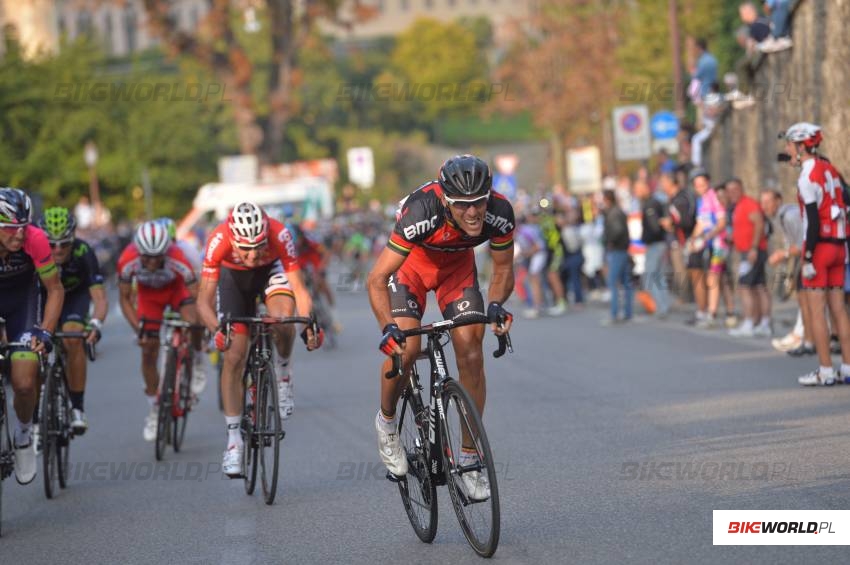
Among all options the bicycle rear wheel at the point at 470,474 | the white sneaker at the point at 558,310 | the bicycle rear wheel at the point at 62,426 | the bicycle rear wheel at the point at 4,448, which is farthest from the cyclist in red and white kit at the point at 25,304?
the white sneaker at the point at 558,310

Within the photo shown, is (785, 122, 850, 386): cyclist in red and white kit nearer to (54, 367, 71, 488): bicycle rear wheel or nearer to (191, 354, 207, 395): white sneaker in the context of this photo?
(191, 354, 207, 395): white sneaker

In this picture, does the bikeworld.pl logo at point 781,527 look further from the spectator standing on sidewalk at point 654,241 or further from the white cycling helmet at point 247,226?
the spectator standing on sidewalk at point 654,241

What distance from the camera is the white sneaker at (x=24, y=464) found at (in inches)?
384

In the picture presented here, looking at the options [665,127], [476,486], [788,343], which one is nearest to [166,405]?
[476,486]

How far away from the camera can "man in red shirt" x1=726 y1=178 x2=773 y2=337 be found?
17844 millimetres

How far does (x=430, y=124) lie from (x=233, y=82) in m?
90.0

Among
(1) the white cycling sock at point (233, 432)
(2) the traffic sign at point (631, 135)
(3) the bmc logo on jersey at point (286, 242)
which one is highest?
(2) the traffic sign at point (631, 135)

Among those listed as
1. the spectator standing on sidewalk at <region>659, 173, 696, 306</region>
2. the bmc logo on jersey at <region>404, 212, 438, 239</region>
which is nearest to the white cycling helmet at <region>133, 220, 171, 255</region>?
the bmc logo on jersey at <region>404, 212, 438, 239</region>

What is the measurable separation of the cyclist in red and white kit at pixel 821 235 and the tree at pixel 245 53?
33.8 m

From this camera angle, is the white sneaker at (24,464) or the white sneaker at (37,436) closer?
the white sneaker at (24,464)

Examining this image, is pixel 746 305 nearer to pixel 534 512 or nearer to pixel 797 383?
pixel 797 383

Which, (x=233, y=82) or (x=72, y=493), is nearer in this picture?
(x=72, y=493)

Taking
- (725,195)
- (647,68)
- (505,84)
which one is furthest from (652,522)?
(505,84)

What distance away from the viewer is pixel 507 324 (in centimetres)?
742
